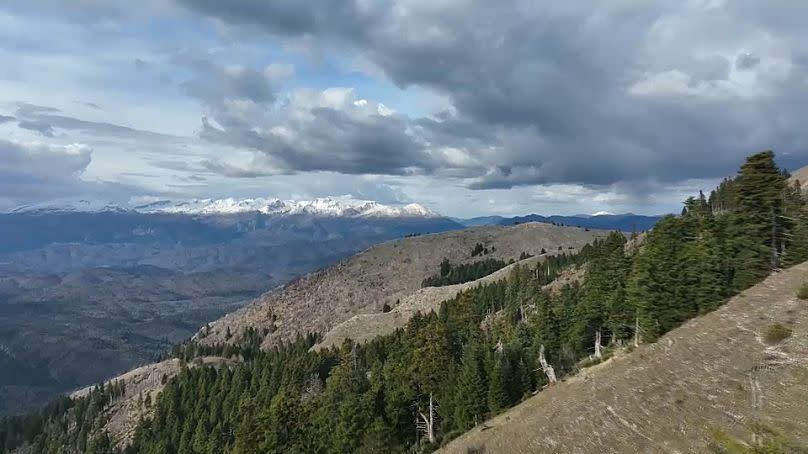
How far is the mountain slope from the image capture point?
39.0 m

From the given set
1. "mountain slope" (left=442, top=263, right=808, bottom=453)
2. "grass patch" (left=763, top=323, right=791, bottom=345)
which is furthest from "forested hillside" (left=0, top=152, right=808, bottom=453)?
"grass patch" (left=763, top=323, right=791, bottom=345)

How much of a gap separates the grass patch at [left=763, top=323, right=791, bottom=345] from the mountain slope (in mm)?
537

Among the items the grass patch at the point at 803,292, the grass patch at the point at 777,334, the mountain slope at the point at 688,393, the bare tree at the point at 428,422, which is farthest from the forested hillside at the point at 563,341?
the grass patch at the point at 777,334

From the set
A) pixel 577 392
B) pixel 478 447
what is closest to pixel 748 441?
pixel 577 392

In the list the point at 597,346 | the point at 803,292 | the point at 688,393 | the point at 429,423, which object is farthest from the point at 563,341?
the point at 688,393

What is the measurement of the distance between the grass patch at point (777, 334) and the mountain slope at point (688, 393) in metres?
0.54

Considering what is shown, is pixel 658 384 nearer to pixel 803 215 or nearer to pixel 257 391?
pixel 803 215

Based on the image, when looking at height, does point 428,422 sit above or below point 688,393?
below

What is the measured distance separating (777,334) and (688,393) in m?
10.1

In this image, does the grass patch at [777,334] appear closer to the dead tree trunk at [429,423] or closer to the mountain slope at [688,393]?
the mountain slope at [688,393]

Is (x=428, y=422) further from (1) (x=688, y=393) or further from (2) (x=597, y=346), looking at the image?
(1) (x=688, y=393)

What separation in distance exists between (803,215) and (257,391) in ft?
449

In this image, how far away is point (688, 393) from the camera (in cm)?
4456

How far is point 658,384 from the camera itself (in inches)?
1892
